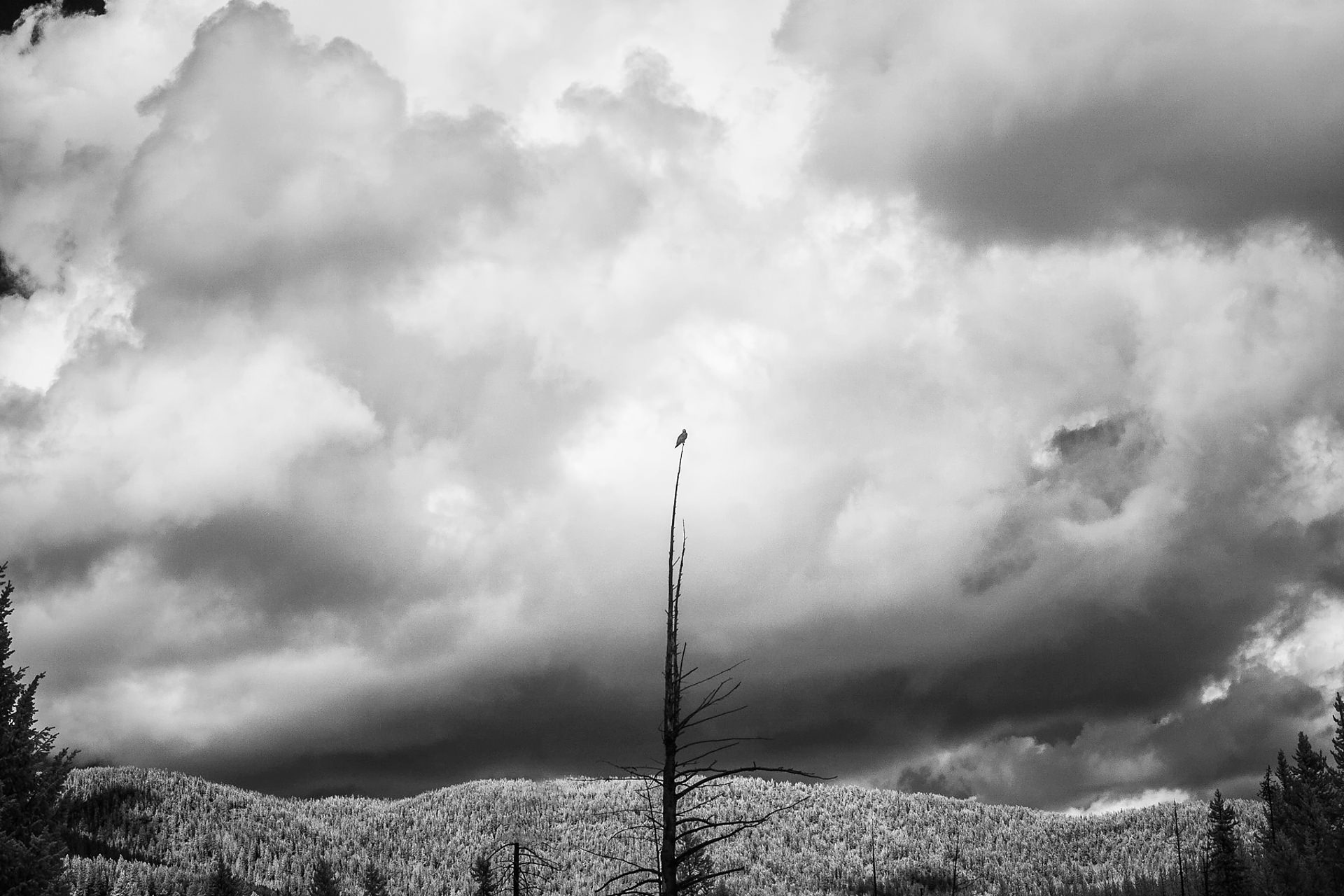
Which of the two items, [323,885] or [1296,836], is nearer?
[323,885]

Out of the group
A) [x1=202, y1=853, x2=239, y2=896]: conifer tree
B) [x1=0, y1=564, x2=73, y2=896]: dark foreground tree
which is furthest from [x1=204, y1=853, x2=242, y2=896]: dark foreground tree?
[x1=0, y1=564, x2=73, y2=896]: dark foreground tree

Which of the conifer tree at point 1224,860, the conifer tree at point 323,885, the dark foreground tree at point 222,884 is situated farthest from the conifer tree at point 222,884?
the conifer tree at point 1224,860

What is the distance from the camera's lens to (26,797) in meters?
30.8

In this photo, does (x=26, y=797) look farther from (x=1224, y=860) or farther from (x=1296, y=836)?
(x=1224, y=860)

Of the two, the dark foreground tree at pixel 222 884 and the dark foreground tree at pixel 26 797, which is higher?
the dark foreground tree at pixel 222 884

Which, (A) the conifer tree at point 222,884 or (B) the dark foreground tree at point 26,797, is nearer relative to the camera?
(B) the dark foreground tree at point 26,797

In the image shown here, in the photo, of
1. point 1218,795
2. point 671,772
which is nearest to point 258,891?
point 1218,795

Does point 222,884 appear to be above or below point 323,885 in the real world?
above

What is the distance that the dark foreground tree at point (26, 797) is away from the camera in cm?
2898

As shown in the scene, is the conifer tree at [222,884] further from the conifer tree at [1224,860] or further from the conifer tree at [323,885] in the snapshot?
the conifer tree at [1224,860]

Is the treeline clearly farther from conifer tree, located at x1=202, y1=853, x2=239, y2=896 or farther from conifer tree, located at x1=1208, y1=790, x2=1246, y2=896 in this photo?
conifer tree, located at x1=202, y1=853, x2=239, y2=896

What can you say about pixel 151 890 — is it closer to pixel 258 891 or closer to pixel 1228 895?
pixel 258 891

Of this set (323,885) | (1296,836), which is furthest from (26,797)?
(1296,836)

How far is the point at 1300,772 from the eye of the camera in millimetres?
100500
